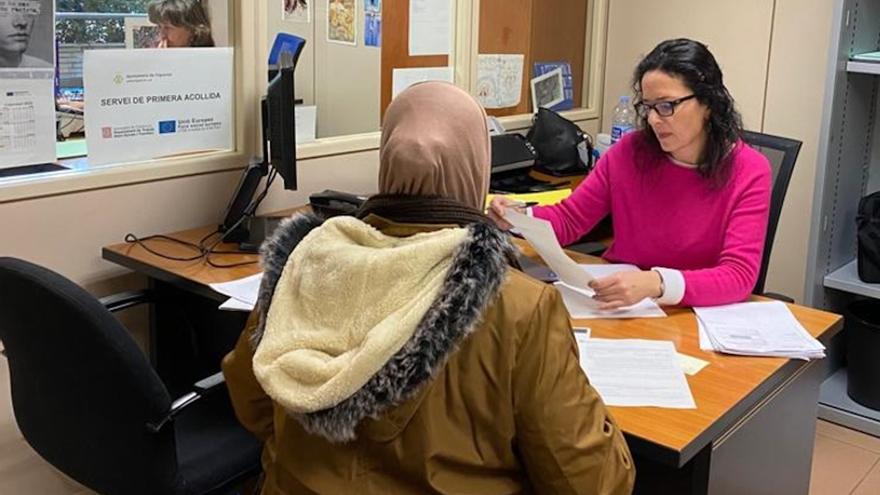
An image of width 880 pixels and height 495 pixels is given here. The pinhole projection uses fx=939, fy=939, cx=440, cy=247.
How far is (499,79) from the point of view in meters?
3.57

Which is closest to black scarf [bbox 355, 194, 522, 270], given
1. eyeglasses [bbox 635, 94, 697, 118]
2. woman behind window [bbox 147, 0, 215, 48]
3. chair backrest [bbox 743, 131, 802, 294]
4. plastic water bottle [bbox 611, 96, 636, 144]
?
eyeglasses [bbox 635, 94, 697, 118]

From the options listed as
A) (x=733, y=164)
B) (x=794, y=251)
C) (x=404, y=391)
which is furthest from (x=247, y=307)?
(x=794, y=251)

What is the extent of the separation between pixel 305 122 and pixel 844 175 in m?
1.80

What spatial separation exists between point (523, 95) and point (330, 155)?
1.08 metres

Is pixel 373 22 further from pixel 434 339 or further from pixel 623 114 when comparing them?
pixel 434 339

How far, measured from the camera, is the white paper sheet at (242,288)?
2.06 m

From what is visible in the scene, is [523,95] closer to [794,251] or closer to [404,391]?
[794,251]

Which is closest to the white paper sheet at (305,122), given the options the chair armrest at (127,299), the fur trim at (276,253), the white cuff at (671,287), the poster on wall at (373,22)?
the poster on wall at (373,22)

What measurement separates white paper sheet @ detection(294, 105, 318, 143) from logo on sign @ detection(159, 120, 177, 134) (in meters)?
0.42

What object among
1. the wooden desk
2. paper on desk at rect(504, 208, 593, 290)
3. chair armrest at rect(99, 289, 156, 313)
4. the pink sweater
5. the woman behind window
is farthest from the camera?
the woman behind window

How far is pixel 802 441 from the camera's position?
2.02m

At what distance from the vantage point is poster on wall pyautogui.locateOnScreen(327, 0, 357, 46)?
312 cm

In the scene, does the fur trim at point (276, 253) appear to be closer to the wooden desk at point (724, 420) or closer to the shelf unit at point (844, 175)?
the wooden desk at point (724, 420)

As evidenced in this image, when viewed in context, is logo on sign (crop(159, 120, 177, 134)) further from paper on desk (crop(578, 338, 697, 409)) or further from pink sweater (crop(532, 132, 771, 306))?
paper on desk (crop(578, 338, 697, 409))
